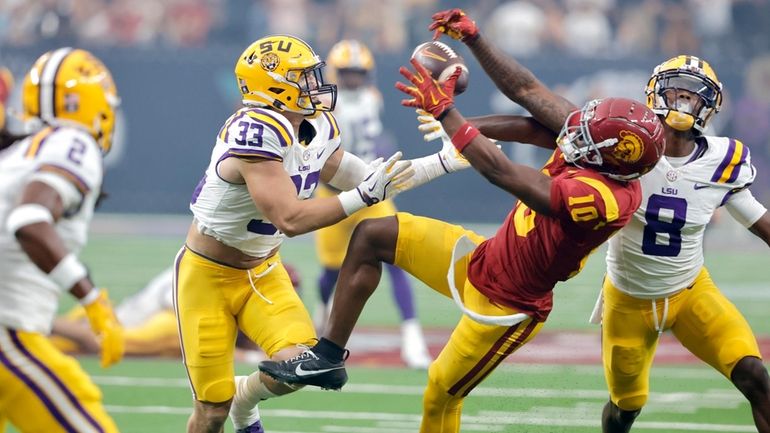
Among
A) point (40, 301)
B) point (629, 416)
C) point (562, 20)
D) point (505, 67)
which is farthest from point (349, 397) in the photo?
point (562, 20)

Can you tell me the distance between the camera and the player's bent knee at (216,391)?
5.23m

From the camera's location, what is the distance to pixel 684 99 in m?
5.41

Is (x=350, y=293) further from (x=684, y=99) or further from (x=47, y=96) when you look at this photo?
(x=684, y=99)

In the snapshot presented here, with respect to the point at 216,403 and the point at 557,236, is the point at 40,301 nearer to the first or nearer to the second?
the point at 216,403

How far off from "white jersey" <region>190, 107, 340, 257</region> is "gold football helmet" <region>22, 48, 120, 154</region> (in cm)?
51

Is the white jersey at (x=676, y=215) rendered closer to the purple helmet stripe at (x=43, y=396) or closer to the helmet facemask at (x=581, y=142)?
the helmet facemask at (x=581, y=142)

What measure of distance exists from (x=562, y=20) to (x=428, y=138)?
36.1ft

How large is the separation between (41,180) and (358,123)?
5053mm

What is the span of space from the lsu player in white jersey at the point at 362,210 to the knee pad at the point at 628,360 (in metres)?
2.73

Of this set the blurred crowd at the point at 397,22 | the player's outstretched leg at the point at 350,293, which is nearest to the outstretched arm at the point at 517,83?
the player's outstretched leg at the point at 350,293

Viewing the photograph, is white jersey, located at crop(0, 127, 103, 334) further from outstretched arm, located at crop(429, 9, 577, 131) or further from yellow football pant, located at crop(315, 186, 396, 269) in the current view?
yellow football pant, located at crop(315, 186, 396, 269)

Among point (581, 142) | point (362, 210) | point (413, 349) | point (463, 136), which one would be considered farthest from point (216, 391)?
point (362, 210)

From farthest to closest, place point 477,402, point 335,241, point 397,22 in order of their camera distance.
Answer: point 397,22 < point 335,241 < point 477,402

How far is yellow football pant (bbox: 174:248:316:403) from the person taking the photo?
5.23m
